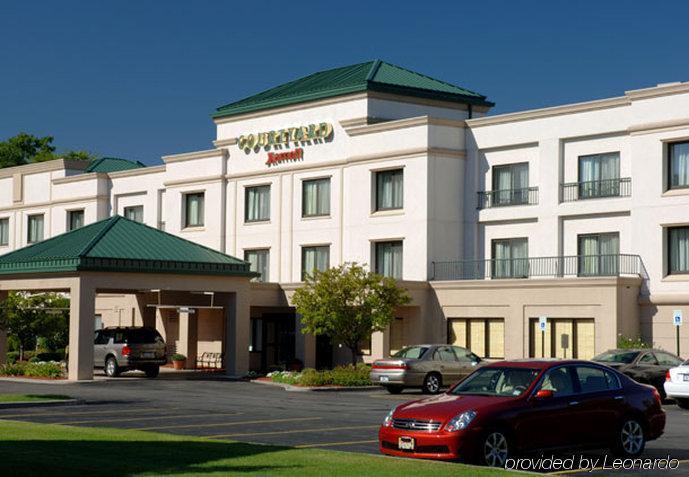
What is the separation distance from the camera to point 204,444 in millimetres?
19625

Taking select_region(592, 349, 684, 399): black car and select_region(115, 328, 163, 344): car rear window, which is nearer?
select_region(592, 349, 684, 399): black car

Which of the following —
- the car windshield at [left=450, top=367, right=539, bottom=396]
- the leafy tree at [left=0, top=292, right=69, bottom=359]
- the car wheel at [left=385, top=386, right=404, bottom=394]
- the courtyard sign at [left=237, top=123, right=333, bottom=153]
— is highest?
the courtyard sign at [left=237, top=123, right=333, bottom=153]

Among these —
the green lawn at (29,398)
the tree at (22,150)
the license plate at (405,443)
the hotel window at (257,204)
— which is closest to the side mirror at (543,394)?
the license plate at (405,443)

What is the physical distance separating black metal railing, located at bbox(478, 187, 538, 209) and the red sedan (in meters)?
30.2

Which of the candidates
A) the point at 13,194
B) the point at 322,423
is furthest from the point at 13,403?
the point at 13,194

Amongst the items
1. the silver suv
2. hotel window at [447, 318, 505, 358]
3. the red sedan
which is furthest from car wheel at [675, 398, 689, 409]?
the silver suv

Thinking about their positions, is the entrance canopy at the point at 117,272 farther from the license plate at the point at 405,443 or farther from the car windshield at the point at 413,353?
the license plate at the point at 405,443

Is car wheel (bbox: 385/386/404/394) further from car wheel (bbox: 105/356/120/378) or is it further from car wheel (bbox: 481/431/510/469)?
car wheel (bbox: 481/431/510/469)

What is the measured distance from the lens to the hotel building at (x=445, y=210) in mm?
45031

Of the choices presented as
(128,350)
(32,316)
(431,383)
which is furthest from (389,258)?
(32,316)

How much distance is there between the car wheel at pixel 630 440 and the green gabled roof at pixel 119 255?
29243mm

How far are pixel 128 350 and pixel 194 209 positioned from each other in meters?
16.4

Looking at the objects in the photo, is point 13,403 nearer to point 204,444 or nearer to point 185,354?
point 204,444

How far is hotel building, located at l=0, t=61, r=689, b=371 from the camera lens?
45.0 metres
